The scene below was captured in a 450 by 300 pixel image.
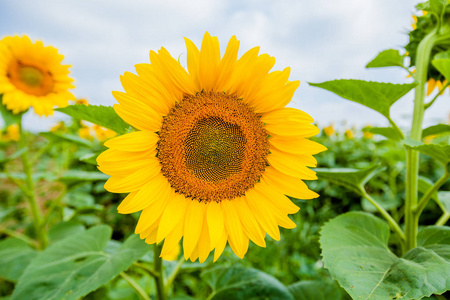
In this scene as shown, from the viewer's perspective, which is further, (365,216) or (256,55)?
(365,216)

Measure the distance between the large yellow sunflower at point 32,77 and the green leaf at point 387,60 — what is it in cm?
159

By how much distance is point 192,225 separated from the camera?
40.0 inches

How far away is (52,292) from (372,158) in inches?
138

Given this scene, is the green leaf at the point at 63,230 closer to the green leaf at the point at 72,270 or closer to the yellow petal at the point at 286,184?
the green leaf at the point at 72,270

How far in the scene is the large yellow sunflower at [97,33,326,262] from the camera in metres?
0.90

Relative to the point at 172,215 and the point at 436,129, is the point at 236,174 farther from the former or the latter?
the point at 436,129

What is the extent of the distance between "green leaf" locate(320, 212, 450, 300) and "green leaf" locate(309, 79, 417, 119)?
384 mm

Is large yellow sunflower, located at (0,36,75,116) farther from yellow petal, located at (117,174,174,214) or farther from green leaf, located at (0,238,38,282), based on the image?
yellow petal, located at (117,174,174,214)

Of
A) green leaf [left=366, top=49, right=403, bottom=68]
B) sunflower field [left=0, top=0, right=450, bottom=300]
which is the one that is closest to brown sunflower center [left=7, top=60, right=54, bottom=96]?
sunflower field [left=0, top=0, right=450, bottom=300]

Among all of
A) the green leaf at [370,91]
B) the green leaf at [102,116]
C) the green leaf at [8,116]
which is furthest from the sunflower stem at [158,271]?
the green leaf at [8,116]

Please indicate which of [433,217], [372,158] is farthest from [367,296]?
[372,158]

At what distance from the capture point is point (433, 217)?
10.2 ft

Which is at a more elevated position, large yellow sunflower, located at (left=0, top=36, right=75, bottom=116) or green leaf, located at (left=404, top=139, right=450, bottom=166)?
large yellow sunflower, located at (left=0, top=36, right=75, bottom=116)

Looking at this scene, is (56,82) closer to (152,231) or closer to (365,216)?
(152,231)
